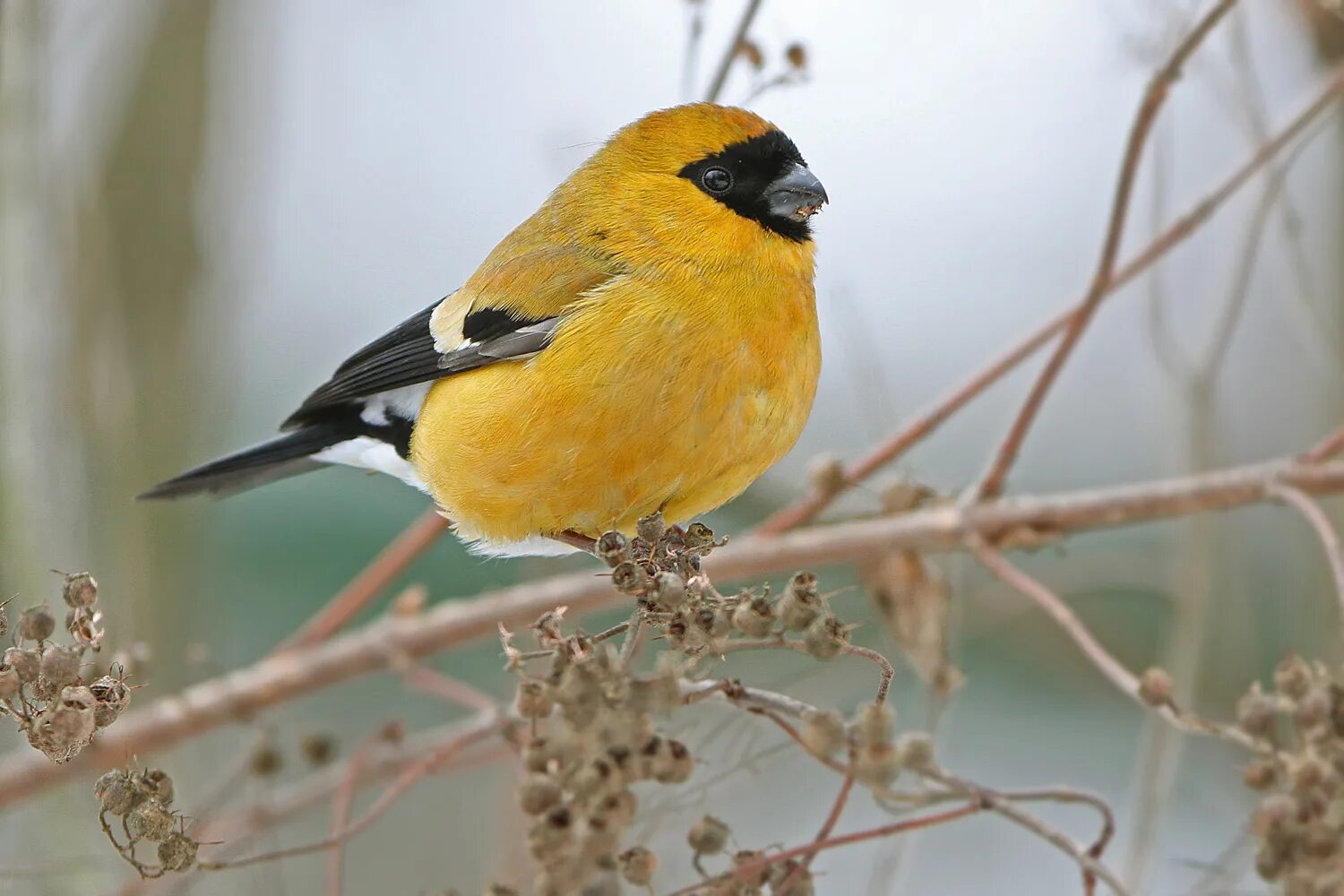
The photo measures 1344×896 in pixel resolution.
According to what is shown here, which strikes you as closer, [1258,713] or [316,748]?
[1258,713]

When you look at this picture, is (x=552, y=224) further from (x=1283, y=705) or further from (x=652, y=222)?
(x=1283, y=705)

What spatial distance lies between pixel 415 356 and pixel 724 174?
30.1 inches

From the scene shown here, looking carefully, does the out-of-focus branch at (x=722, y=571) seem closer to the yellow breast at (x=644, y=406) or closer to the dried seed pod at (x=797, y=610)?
the yellow breast at (x=644, y=406)

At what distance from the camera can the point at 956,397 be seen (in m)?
2.99

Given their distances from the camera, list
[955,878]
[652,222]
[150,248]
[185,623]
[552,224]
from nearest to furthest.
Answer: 1. [652,222]
2. [552,224]
3. [185,623]
4. [150,248]
5. [955,878]

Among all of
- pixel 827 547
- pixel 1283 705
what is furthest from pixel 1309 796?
pixel 827 547

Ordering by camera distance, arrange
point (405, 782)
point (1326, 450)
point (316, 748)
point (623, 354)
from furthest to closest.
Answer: point (316, 748) < point (1326, 450) < point (623, 354) < point (405, 782)

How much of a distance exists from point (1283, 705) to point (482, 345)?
1.63m

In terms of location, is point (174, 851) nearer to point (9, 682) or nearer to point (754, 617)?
point (9, 682)

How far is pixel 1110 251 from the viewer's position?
2.76 metres

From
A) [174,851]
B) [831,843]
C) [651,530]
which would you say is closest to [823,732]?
[831,843]

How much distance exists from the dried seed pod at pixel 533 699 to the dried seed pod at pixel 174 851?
1.35ft

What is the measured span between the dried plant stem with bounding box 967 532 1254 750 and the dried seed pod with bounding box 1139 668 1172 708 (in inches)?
0.4

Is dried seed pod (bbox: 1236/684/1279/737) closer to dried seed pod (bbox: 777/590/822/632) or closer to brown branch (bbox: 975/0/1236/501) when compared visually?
dried seed pod (bbox: 777/590/822/632)
